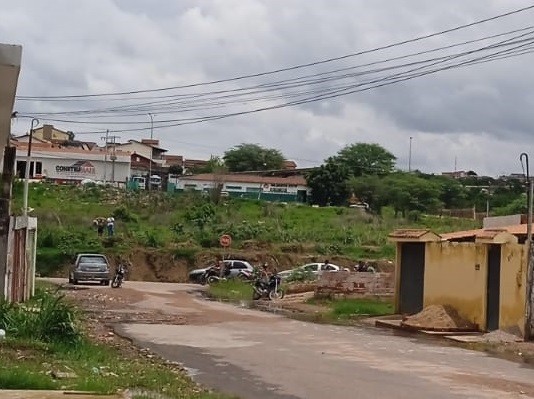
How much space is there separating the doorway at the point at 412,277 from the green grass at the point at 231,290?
30.5 feet

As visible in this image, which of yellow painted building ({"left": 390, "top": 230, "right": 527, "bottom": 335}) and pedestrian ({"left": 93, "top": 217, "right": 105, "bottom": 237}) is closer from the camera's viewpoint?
yellow painted building ({"left": 390, "top": 230, "right": 527, "bottom": 335})

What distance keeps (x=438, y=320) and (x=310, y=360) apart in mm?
10221

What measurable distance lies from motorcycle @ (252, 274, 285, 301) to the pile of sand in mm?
13414


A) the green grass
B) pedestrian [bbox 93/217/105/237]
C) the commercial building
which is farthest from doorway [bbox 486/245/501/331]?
the commercial building

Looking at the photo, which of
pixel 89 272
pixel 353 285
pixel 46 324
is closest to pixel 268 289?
pixel 353 285

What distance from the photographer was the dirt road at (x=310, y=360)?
48.9ft

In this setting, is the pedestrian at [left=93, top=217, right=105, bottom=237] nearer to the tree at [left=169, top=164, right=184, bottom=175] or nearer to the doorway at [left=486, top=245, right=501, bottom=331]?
the doorway at [left=486, top=245, right=501, bottom=331]

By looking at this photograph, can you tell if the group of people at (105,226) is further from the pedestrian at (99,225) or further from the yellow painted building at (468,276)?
the yellow painted building at (468,276)

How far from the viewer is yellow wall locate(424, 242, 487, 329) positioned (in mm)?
27516

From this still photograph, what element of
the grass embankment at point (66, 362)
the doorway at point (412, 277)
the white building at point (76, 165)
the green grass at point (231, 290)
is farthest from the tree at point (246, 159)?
the grass embankment at point (66, 362)

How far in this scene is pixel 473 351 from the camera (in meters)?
22.3

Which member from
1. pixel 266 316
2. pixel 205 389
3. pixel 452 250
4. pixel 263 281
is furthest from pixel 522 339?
pixel 263 281

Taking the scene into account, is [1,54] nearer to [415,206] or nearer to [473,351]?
[473,351]

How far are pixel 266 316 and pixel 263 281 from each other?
1021cm
